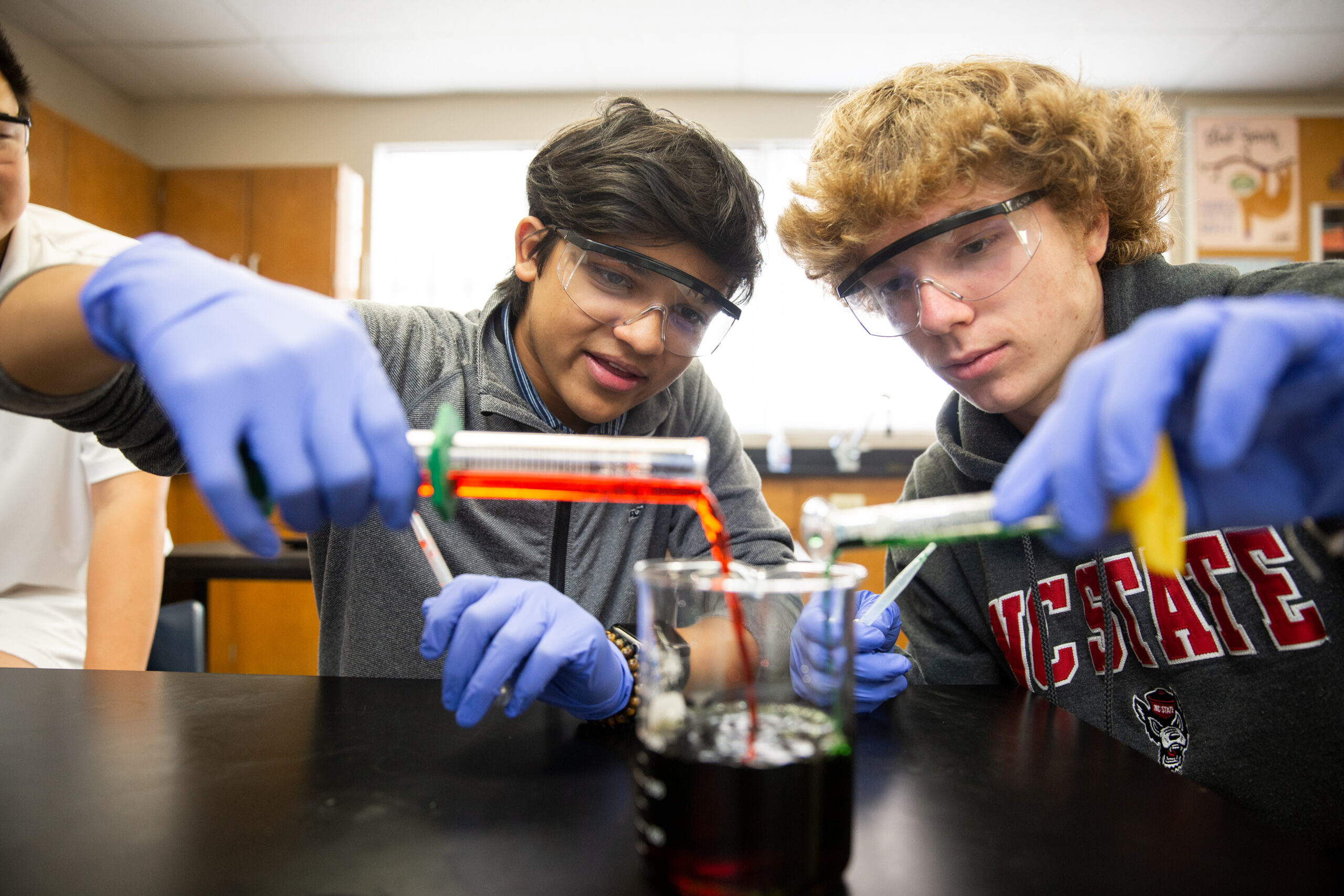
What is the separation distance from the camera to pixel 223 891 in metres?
0.53

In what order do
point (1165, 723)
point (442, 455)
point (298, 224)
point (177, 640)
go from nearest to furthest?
point (442, 455) → point (1165, 723) → point (177, 640) → point (298, 224)

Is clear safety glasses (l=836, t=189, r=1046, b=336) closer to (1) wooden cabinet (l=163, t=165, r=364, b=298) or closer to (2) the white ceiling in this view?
(2) the white ceiling

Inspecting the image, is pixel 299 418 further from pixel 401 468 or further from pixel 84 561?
pixel 84 561

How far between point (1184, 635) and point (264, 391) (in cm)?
125

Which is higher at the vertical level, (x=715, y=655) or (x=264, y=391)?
(x=264, y=391)

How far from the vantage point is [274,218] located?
490 cm

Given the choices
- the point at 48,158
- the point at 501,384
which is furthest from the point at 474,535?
the point at 48,158

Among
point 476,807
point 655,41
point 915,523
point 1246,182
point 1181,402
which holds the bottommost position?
point 476,807

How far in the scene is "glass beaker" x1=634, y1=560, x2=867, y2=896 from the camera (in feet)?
1.71

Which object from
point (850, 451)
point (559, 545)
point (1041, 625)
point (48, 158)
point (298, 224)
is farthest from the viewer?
point (298, 224)

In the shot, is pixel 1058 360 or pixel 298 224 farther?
pixel 298 224

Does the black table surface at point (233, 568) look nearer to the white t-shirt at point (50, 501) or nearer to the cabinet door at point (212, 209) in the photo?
the white t-shirt at point (50, 501)

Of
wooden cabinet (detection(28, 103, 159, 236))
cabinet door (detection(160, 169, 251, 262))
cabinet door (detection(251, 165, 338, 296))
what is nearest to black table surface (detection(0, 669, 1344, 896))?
wooden cabinet (detection(28, 103, 159, 236))

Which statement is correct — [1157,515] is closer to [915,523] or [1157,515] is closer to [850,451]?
[915,523]
